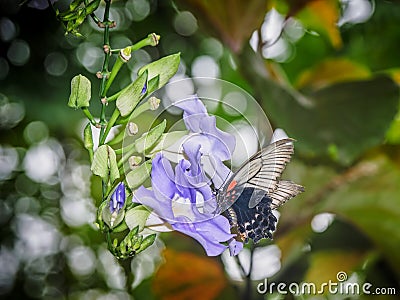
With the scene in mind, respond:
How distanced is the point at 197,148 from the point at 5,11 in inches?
14.6

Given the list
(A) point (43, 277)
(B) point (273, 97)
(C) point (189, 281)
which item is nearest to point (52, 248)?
(A) point (43, 277)

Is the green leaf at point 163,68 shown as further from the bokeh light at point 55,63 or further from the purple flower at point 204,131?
the bokeh light at point 55,63

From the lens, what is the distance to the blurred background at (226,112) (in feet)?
1.81

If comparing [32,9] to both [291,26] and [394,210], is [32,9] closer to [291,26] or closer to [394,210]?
[291,26]

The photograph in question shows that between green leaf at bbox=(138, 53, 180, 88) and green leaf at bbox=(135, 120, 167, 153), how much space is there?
3cm

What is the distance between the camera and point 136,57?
621 millimetres

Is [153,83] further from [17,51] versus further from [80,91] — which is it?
[17,51]

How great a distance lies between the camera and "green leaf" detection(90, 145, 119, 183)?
1.00 feet

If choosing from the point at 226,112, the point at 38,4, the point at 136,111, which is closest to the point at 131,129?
the point at 136,111

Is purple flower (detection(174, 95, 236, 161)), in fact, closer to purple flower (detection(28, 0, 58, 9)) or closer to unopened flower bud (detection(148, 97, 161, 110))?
unopened flower bud (detection(148, 97, 161, 110))

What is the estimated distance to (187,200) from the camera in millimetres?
342

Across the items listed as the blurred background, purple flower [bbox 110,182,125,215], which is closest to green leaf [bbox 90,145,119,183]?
purple flower [bbox 110,182,125,215]

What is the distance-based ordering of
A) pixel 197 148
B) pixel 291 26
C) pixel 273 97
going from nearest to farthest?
1. pixel 197 148
2. pixel 273 97
3. pixel 291 26

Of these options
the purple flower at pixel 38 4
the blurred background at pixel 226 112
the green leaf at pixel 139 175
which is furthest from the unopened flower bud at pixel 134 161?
the purple flower at pixel 38 4
